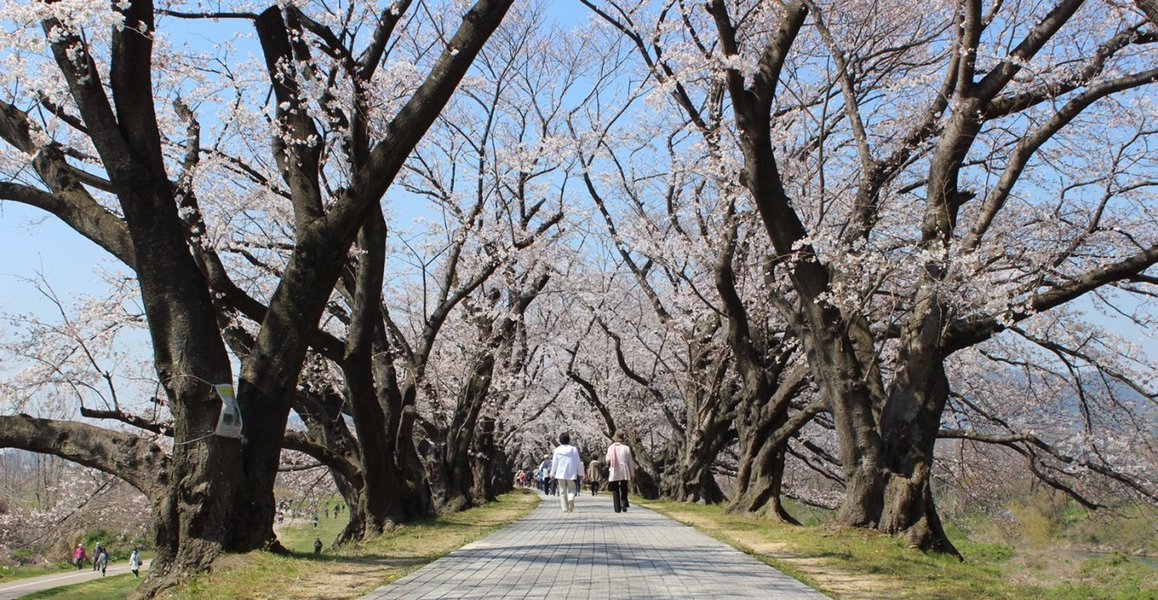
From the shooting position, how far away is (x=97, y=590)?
29.2 m

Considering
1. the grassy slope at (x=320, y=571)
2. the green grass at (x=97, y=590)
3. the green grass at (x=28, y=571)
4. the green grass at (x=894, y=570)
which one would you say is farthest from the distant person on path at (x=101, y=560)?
the green grass at (x=894, y=570)

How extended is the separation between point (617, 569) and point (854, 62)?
7912 mm

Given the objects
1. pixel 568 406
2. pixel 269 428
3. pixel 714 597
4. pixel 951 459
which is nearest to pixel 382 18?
pixel 269 428

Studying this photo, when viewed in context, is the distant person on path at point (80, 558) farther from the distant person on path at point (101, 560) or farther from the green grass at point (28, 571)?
the distant person on path at point (101, 560)

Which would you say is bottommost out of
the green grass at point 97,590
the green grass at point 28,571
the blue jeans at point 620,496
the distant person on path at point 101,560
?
the green grass at point 97,590

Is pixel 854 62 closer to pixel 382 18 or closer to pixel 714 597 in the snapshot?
pixel 382 18

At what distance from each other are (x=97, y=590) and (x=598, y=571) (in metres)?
26.4

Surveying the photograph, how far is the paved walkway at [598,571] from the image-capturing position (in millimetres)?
7027

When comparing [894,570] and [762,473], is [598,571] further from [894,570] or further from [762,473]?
[762,473]

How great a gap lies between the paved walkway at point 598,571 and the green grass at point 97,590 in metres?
15.8

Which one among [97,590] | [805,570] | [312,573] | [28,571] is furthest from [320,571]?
[28,571]

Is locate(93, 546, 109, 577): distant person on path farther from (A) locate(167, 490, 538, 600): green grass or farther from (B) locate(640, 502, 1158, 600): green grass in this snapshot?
(A) locate(167, 490, 538, 600): green grass

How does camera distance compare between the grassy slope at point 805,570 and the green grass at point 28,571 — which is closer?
the grassy slope at point 805,570

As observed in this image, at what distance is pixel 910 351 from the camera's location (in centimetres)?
1141
